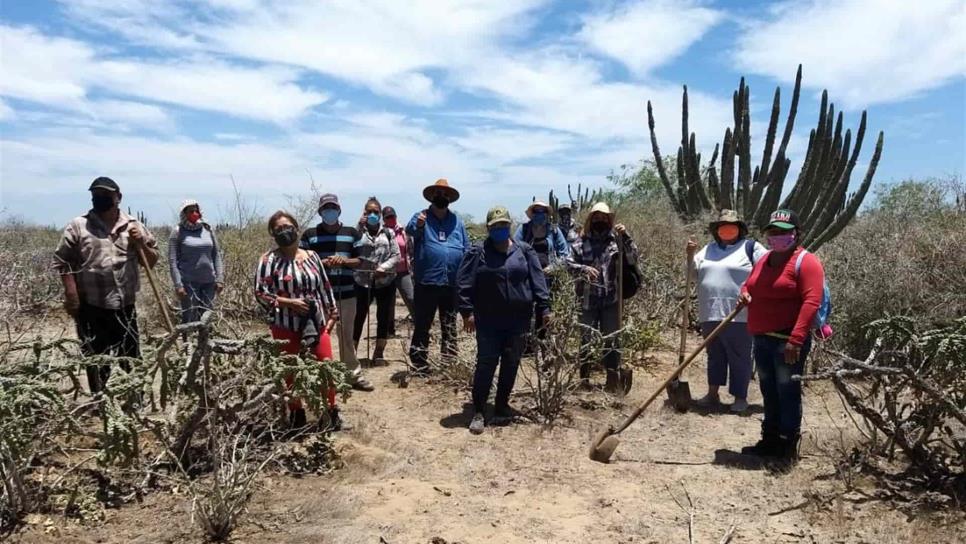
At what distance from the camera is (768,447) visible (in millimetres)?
4512

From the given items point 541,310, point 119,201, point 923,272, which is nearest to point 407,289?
point 541,310

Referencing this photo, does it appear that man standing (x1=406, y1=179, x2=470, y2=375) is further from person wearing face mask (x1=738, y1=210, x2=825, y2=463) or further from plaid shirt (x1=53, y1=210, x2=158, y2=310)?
person wearing face mask (x1=738, y1=210, x2=825, y2=463)

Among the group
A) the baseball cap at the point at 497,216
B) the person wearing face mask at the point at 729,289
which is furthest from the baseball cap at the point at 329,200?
the person wearing face mask at the point at 729,289

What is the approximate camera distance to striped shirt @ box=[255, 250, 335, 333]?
14.7 ft

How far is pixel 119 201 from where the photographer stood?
4809 mm

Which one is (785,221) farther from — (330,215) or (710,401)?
(330,215)

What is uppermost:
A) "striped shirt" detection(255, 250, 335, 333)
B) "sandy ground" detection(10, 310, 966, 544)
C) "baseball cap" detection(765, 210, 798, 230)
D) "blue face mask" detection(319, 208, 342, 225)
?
"blue face mask" detection(319, 208, 342, 225)

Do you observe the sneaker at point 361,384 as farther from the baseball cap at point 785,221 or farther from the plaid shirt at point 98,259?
the baseball cap at point 785,221

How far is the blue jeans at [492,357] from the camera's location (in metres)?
4.93

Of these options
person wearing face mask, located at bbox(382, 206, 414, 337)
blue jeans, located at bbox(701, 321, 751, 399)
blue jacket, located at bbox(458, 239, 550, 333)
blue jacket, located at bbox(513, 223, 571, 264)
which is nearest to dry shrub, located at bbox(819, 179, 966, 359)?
blue jeans, located at bbox(701, 321, 751, 399)

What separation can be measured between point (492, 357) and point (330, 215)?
1.75m

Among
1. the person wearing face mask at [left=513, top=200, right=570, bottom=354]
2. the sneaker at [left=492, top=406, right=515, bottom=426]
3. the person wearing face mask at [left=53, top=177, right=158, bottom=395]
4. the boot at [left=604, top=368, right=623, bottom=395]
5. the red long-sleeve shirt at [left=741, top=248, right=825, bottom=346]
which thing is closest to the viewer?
the red long-sleeve shirt at [left=741, top=248, right=825, bottom=346]

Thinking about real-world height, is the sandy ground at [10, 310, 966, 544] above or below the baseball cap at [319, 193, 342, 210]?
below

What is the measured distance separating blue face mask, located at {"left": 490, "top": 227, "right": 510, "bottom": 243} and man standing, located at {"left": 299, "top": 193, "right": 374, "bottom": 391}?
1.25 meters
